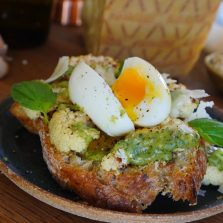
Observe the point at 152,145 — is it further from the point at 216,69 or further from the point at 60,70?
the point at 216,69

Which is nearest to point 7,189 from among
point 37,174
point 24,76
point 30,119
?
point 37,174

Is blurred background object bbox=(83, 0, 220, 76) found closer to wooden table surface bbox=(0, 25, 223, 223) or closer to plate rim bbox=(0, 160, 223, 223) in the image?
wooden table surface bbox=(0, 25, 223, 223)

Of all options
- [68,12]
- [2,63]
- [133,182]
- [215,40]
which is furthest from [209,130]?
[68,12]

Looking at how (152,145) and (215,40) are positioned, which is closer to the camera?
(152,145)

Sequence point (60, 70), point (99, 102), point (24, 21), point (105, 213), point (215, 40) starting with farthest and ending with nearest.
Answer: point (215, 40)
point (24, 21)
point (60, 70)
point (99, 102)
point (105, 213)

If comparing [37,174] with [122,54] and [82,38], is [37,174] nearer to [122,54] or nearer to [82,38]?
[122,54]

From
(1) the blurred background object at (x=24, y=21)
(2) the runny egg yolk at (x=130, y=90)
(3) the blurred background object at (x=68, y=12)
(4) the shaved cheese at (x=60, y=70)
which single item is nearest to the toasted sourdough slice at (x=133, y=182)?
(2) the runny egg yolk at (x=130, y=90)
